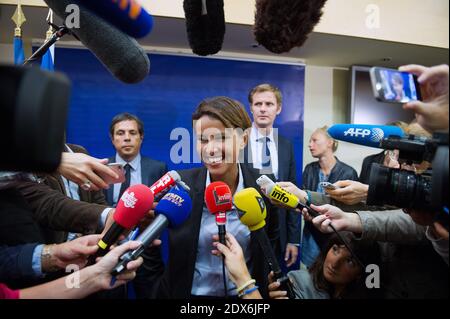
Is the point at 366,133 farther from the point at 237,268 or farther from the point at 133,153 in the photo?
the point at 133,153

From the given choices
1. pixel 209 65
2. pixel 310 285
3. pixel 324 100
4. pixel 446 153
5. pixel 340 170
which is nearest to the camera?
pixel 446 153

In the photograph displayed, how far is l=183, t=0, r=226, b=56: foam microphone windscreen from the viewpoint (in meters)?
0.66

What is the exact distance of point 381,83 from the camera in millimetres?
519

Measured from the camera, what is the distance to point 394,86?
1.72 feet

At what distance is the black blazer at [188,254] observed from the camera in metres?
0.90

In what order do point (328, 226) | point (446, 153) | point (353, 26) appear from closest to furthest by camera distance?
point (446, 153)
point (328, 226)
point (353, 26)

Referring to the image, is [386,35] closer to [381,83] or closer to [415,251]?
[415,251]

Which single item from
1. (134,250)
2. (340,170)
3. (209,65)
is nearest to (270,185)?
(134,250)

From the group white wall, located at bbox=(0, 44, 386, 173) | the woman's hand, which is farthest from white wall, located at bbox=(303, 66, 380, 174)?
the woman's hand

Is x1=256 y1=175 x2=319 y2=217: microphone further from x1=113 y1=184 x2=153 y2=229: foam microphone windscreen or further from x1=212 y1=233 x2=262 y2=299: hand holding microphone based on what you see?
x1=113 y1=184 x2=153 y2=229: foam microphone windscreen

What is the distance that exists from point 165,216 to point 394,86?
51 centimetres

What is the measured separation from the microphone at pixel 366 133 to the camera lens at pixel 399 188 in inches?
4.3

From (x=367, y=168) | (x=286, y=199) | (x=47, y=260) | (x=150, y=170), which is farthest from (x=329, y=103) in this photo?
(x=47, y=260)

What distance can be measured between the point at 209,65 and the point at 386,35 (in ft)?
3.11
